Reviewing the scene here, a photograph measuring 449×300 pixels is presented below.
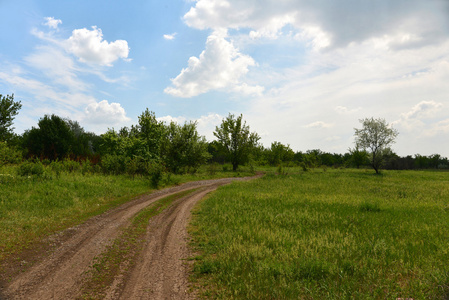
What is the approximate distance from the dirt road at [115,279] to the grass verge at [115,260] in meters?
0.17

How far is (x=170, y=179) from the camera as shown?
22250mm

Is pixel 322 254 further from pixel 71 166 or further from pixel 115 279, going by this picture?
pixel 71 166

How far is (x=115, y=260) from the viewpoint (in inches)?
247

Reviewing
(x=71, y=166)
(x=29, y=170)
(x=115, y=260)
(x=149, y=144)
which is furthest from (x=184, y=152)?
(x=115, y=260)

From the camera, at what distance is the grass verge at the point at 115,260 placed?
4.95 m

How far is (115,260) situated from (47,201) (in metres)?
8.87

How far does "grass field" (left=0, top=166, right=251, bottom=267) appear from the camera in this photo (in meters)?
8.30

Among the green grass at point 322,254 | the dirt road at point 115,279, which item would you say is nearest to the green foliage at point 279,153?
the green grass at point 322,254

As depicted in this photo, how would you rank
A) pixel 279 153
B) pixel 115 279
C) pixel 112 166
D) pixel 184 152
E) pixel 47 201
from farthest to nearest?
pixel 279 153
pixel 184 152
pixel 112 166
pixel 47 201
pixel 115 279

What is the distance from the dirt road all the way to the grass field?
1.16 meters

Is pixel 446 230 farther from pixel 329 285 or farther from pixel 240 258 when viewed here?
pixel 240 258

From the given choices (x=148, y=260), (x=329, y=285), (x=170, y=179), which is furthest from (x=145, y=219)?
(x=170, y=179)

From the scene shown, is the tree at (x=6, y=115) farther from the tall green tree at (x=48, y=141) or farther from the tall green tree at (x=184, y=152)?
the tall green tree at (x=184, y=152)

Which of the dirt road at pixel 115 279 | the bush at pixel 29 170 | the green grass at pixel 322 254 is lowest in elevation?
the dirt road at pixel 115 279
